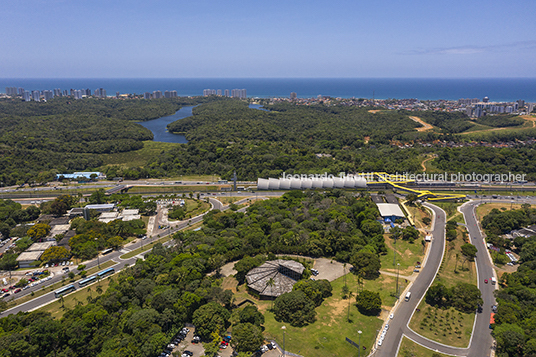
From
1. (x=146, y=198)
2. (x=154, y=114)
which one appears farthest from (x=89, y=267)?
(x=154, y=114)

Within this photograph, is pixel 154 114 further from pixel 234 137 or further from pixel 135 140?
pixel 234 137

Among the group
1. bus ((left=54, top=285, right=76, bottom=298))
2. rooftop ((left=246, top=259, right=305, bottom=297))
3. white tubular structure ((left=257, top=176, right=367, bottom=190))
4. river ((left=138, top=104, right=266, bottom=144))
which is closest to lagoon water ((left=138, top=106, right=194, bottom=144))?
river ((left=138, top=104, right=266, bottom=144))

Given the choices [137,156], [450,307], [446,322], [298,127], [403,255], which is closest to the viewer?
[446,322]

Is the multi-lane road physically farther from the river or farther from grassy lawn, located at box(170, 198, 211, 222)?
the river

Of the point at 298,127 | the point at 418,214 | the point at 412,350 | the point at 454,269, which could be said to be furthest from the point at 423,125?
the point at 412,350

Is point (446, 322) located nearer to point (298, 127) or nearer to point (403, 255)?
point (403, 255)

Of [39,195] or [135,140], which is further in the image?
[135,140]
